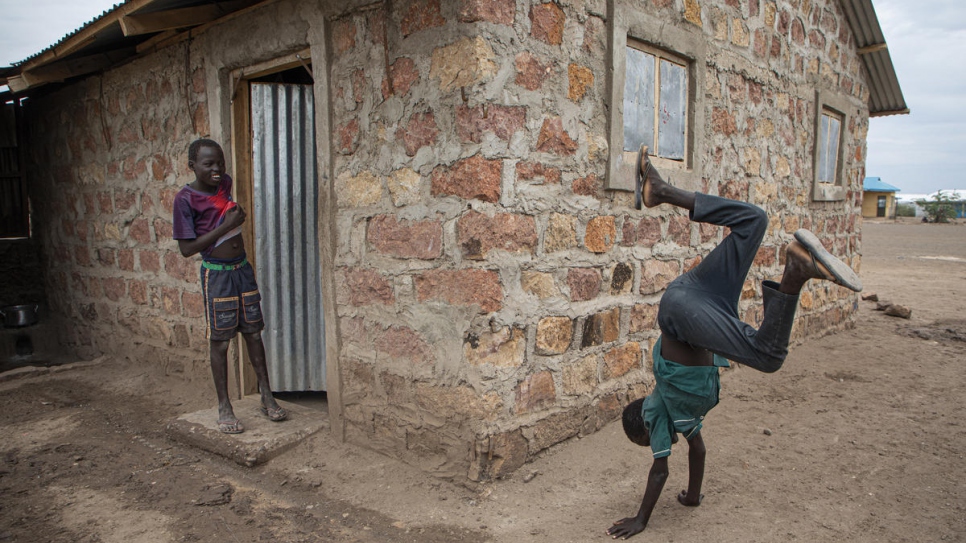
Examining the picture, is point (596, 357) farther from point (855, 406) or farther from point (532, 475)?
point (855, 406)

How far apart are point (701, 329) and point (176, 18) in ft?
12.9

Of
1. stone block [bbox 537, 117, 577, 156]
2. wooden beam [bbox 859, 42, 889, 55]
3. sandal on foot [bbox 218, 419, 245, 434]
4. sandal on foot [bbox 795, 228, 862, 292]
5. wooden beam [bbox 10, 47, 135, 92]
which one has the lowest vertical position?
sandal on foot [bbox 218, 419, 245, 434]

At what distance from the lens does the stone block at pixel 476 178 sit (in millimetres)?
2953

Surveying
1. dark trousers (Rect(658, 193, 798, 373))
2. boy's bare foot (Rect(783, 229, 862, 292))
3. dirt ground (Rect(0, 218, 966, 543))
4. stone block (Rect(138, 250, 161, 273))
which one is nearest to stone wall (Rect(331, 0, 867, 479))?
dirt ground (Rect(0, 218, 966, 543))

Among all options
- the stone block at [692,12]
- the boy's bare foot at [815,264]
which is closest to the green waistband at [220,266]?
the boy's bare foot at [815,264]

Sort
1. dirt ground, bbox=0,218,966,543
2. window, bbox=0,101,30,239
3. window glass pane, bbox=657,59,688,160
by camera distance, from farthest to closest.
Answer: window, bbox=0,101,30,239 < window glass pane, bbox=657,59,688,160 < dirt ground, bbox=0,218,966,543

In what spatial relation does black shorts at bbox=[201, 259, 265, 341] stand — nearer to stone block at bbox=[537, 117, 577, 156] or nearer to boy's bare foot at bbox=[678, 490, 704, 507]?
stone block at bbox=[537, 117, 577, 156]

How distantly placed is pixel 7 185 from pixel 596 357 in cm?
672

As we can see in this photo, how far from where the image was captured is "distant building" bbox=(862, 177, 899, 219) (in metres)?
41.7

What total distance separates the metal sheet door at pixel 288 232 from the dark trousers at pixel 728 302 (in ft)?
8.78

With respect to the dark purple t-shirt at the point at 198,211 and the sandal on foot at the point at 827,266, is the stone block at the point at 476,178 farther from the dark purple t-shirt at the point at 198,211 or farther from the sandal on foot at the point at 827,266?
the dark purple t-shirt at the point at 198,211

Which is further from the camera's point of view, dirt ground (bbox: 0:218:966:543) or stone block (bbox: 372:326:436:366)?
stone block (bbox: 372:326:436:366)

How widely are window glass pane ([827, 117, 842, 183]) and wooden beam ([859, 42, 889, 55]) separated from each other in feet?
2.67

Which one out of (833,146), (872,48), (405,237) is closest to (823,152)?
(833,146)
